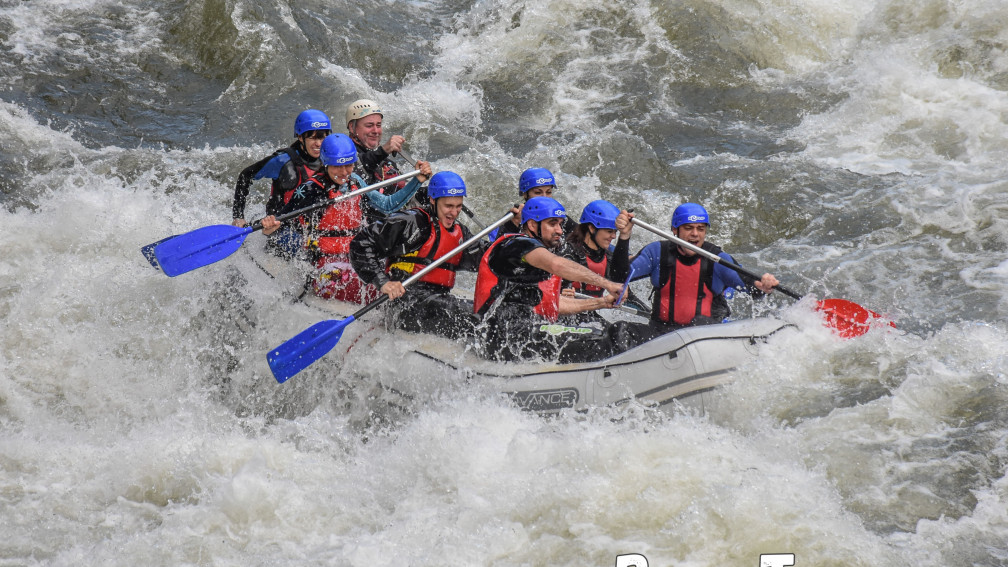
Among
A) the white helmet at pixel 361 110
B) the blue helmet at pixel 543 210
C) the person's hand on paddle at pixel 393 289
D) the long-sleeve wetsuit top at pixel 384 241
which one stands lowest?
the person's hand on paddle at pixel 393 289

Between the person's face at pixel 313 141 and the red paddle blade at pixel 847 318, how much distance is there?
3.98 metres

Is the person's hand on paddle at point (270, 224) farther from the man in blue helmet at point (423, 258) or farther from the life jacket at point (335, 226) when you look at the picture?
the man in blue helmet at point (423, 258)

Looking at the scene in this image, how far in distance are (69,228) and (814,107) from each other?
8.52 m

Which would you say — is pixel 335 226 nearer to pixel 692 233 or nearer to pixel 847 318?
pixel 692 233

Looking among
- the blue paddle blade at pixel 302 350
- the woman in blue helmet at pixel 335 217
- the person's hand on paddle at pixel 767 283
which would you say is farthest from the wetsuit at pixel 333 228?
the person's hand on paddle at pixel 767 283

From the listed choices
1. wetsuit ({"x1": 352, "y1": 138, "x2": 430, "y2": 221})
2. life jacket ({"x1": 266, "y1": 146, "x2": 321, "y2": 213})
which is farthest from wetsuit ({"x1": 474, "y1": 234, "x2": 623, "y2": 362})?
life jacket ({"x1": 266, "y1": 146, "x2": 321, "y2": 213})

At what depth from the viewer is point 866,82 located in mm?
11094

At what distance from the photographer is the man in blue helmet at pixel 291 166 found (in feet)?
22.7

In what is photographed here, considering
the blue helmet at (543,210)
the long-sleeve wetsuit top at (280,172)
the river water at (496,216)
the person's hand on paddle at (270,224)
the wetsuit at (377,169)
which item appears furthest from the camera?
the wetsuit at (377,169)

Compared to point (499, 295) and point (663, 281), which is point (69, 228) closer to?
point (499, 295)

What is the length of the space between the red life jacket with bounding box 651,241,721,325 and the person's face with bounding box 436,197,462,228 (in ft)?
4.82

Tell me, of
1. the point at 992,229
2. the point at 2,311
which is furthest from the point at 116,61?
the point at 992,229

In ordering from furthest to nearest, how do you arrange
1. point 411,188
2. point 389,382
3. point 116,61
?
point 116,61 → point 411,188 → point 389,382

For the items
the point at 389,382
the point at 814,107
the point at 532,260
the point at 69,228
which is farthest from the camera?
the point at 814,107
